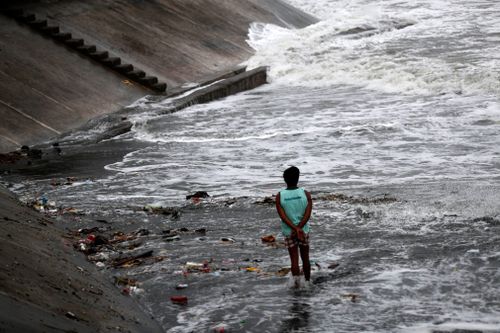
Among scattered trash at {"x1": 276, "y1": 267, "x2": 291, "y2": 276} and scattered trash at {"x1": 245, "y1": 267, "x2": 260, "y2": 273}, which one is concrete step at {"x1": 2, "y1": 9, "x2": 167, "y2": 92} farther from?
scattered trash at {"x1": 276, "y1": 267, "x2": 291, "y2": 276}

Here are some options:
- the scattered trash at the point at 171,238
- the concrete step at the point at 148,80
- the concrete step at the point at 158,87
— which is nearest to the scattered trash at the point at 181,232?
the scattered trash at the point at 171,238

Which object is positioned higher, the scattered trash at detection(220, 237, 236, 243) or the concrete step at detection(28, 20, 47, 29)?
the concrete step at detection(28, 20, 47, 29)

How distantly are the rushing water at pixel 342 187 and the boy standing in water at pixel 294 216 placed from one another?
1.00 feet

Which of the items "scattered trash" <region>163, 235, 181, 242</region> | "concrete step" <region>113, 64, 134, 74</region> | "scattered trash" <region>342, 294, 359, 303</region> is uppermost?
"concrete step" <region>113, 64, 134, 74</region>

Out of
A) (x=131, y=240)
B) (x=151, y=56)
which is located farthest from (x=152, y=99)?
(x=131, y=240)

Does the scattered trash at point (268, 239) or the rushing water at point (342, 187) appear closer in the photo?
the rushing water at point (342, 187)

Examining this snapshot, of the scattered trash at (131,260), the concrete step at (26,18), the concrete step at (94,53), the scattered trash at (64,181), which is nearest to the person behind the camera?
the scattered trash at (131,260)

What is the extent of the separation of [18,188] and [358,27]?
22935mm

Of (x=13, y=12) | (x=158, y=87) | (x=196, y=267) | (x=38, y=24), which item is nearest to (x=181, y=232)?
(x=196, y=267)

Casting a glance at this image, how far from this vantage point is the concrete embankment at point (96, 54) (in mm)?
20688

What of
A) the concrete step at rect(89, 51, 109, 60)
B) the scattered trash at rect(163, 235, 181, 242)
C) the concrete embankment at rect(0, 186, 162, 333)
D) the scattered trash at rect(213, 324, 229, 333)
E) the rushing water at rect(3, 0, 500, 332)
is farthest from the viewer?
the concrete step at rect(89, 51, 109, 60)

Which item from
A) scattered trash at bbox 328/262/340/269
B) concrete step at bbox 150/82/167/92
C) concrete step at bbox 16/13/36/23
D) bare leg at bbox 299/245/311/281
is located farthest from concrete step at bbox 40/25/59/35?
bare leg at bbox 299/245/311/281

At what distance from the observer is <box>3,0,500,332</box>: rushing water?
331 inches

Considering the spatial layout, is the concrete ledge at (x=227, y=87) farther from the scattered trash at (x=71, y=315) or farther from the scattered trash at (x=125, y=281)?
the scattered trash at (x=71, y=315)
